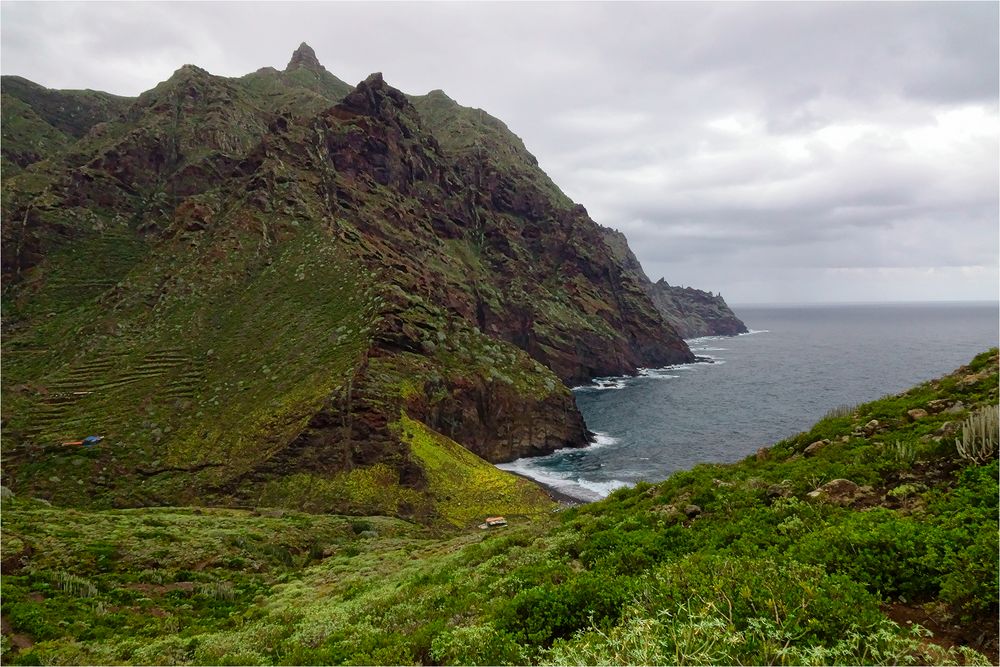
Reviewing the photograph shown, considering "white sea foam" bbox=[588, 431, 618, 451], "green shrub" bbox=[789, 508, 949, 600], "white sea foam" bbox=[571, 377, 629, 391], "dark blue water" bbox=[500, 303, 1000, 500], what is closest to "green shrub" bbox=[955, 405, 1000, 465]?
"green shrub" bbox=[789, 508, 949, 600]

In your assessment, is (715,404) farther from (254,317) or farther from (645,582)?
(645,582)

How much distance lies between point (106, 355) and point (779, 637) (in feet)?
227

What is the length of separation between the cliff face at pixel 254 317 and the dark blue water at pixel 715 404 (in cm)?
890

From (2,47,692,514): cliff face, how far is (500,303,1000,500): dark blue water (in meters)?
8.90

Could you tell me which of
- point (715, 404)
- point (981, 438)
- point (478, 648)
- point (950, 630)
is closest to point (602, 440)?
point (715, 404)

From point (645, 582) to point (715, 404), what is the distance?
95.4 m

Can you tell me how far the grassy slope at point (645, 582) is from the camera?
6004mm

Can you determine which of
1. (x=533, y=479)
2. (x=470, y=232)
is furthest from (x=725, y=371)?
(x=533, y=479)

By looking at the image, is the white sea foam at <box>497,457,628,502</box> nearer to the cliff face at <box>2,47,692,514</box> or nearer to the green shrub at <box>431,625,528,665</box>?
the cliff face at <box>2,47,692,514</box>

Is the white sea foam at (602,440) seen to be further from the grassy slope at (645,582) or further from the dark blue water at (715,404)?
the grassy slope at (645,582)

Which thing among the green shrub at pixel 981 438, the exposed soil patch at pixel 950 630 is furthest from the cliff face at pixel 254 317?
the exposed soil patch at pixel 950 630

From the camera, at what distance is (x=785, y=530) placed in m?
9.65

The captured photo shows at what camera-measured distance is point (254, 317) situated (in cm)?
5866

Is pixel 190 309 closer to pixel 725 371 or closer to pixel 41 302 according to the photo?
pixel 41 302
